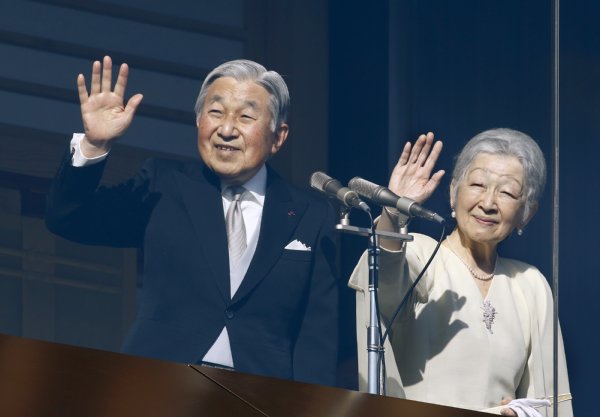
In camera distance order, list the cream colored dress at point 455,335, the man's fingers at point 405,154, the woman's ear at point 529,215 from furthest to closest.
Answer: the woman's ear at point 529,215
the man's fingers at point 405,154
the cream colored dress at point 455,335

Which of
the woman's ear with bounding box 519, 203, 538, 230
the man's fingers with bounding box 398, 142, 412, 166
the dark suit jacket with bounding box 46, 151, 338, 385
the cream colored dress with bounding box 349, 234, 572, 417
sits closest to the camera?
the dark suit jacket with bounding box 46, 151, 338, 385

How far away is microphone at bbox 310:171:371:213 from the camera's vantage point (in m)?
5.22

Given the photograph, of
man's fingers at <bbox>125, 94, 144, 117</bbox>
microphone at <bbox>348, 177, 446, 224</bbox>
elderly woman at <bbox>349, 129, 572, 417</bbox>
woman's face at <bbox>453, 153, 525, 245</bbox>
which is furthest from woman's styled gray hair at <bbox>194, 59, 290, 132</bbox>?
woman's face at <bbox>453, 153, 525, 245</bbox>

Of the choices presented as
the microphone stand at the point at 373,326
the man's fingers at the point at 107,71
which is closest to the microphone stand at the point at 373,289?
the microphone stand at the point at 373,326

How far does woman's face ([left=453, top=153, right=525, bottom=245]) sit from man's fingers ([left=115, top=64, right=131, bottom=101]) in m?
1.18

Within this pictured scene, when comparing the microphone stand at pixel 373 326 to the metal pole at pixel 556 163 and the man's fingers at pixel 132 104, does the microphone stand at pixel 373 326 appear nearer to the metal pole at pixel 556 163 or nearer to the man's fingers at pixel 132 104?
the metal pole at pixel 556 163

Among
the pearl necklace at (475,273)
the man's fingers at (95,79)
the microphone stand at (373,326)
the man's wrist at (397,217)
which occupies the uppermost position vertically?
the man's fingers at (95,79)

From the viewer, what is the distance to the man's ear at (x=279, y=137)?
527 centimetres

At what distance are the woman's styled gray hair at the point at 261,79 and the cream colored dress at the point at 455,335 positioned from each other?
558mm

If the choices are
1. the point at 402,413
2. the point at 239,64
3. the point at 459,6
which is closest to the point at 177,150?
the point at 239,64

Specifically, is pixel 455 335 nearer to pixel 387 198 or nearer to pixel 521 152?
pixel 387 198

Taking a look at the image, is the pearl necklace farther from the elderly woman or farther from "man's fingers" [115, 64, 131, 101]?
"man's fingers" [115, 64, 131, 101]

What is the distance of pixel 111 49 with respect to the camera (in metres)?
5.27

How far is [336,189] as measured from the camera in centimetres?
527
